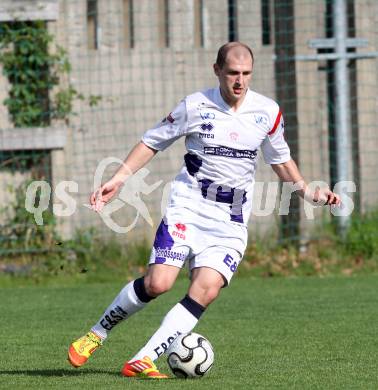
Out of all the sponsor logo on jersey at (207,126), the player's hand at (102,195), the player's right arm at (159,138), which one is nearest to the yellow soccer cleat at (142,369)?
the player's hand at (102,195)

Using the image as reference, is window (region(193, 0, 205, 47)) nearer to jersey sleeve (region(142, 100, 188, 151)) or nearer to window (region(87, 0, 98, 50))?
window (region(87, 0, 98, 50))

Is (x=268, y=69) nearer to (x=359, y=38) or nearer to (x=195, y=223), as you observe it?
(x=359, y=38)

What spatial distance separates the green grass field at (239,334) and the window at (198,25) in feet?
7.85

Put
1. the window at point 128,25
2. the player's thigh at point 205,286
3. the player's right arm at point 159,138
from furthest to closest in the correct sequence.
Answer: the window at point 128,25
the player's right arm at point 159,138
the player's thigh at point 205,286

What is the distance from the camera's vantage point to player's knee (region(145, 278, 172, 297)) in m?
5.97

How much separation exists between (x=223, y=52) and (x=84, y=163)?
5.35 meters

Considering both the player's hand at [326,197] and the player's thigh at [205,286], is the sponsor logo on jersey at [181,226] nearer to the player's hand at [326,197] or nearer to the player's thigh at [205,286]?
the player's thigh at [205,286]

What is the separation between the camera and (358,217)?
11758mm

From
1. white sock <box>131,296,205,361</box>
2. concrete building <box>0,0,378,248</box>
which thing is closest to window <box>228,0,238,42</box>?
concrete building <box>0,0,378,248</box>

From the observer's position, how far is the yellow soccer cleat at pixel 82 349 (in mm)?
6074

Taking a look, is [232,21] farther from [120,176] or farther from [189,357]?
[189,357]

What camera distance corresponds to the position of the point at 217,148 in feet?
20.1

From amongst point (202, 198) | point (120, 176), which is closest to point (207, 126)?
point (202, 198)

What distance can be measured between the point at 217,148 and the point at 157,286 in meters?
0.78
